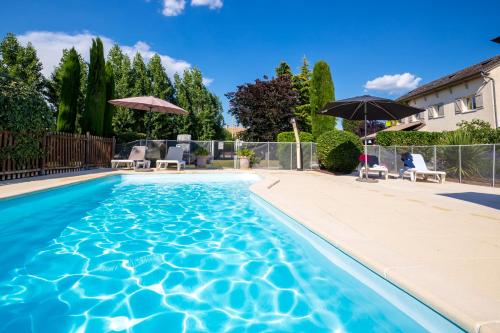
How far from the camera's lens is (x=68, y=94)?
508 inches

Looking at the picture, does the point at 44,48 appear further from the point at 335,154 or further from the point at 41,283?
the point at 41,283

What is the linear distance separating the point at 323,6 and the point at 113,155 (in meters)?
13.4

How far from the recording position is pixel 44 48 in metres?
20.9

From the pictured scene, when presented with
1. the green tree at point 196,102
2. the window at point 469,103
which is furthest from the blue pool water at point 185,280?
the green tree at point 196,102

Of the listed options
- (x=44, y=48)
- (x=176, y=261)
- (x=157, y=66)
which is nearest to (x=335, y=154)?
(x=176, y=261)

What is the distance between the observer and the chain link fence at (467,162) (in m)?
7.93

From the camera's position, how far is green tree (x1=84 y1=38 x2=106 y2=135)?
1373 centimetres

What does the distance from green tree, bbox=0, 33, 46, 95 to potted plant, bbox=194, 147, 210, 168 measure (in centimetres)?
1523

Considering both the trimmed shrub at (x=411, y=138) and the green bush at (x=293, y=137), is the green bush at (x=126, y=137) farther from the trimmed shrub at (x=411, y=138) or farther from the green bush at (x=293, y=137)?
the trimmed shrub at (x=411, y=138)

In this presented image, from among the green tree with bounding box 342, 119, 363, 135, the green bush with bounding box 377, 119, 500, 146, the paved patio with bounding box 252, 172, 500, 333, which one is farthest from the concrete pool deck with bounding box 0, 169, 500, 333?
the green tree with bounding box 342, 119, 363, 135

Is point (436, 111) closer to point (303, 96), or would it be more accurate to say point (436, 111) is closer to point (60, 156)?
point (303, 96)

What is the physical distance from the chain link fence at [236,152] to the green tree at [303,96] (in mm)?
12353

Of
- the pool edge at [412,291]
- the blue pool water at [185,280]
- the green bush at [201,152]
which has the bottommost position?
the blue pool water at [185,280]

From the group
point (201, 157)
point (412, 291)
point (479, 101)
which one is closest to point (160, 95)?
point (201, 157)
